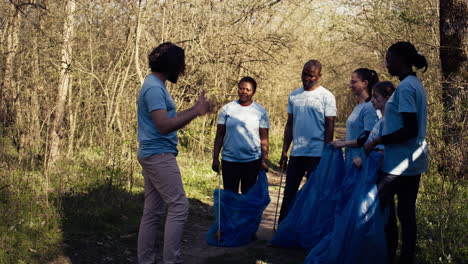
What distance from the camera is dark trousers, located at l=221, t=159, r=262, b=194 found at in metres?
5.98

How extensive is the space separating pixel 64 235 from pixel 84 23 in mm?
4809

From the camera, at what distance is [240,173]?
600 centimetres

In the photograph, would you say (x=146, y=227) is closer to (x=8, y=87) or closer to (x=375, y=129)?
(x=375, y=129)

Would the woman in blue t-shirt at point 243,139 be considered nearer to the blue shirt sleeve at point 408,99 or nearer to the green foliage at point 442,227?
the green foliage at point 442,227

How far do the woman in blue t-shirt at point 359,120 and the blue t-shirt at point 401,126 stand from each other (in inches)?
24.5

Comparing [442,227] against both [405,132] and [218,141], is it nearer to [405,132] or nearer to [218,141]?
[405,132]

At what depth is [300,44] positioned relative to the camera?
56.6 feet

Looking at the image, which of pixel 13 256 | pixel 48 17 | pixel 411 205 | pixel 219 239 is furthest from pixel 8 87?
pixel 411 205

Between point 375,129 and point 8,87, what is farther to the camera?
point 8,87

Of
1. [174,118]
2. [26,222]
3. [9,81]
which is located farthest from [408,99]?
[9,81]

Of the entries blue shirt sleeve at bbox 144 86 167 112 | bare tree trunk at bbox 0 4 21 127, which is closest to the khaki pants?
blue shirt sleeve at bbox 144 86 167 112

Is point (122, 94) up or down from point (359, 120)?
up

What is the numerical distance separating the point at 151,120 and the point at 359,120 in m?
2.21

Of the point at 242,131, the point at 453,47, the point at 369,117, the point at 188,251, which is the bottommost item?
the point at 188,251
